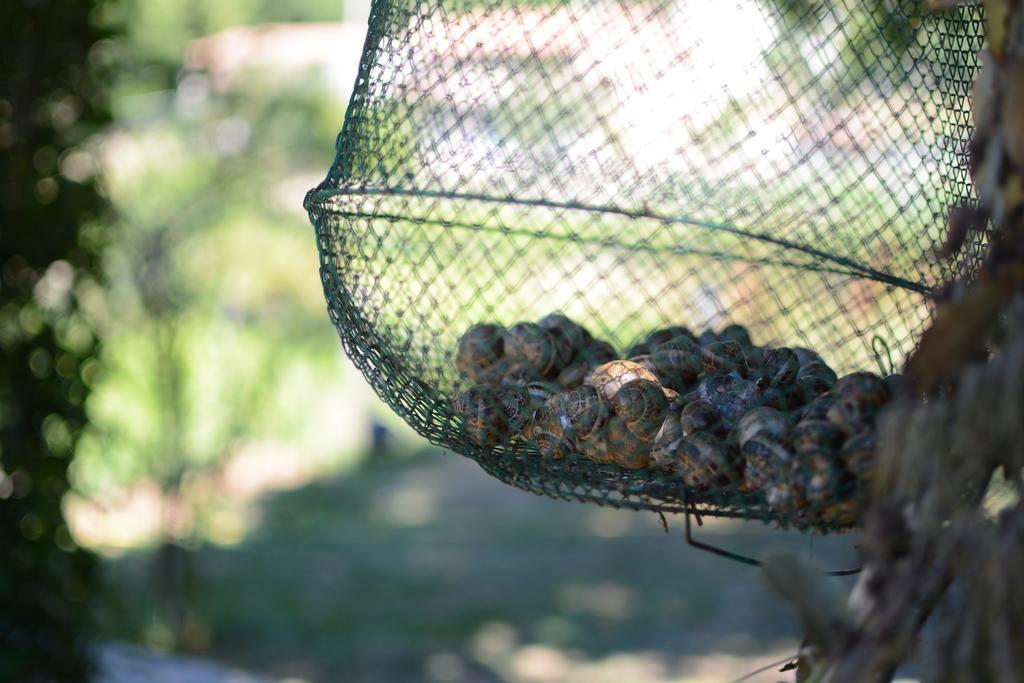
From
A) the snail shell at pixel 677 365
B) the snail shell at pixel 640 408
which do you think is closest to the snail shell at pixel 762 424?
the snail shell at pixel 640 408

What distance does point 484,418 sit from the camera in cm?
120

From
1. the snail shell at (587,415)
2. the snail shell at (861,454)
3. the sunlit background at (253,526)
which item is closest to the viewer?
the snail shell at (861,454)

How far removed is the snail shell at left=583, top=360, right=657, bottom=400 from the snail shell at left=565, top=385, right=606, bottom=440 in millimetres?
27

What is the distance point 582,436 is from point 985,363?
445 mm

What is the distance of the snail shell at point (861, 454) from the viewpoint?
0.92 meters

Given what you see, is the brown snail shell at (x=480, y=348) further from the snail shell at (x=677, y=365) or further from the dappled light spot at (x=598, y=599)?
the dappled light spot at (x=598, y=599)

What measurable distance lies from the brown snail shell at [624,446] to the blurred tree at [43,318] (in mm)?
2058

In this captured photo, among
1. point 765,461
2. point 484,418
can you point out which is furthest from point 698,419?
point 484,418

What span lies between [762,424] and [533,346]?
0.38 m

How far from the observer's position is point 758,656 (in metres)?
4.17

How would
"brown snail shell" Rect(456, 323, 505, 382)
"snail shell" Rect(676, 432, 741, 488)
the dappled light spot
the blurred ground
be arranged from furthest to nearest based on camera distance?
the dappled light spot, the blurred ground, "brown snail shell" Rect(456, 323, 505, 382), "snail shell" Rect(676, 432, 741, 488)

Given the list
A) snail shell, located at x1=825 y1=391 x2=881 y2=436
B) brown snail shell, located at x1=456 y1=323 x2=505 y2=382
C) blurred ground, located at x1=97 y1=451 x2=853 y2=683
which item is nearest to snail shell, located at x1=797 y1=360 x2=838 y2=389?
snail shell, located at x1=825 y1=391 x2=881 y2=436

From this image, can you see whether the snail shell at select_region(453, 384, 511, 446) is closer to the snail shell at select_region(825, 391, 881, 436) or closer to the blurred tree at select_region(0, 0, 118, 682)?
the snail shell at select_region(825, 391, 881, 436)

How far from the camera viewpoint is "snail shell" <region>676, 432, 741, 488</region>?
1.04 metres
